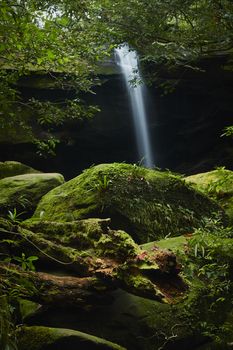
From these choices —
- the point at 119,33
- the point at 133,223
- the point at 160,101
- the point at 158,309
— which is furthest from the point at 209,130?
the point at 158,309

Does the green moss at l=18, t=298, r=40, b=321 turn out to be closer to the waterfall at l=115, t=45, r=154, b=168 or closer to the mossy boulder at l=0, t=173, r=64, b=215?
the mossy boulder at l=0, t=173, r=64, b=215

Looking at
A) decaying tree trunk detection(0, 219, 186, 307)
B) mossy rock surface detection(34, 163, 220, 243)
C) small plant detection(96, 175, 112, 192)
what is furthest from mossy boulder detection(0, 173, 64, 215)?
decaying tree trunk detection(0, 219, 186, 307)

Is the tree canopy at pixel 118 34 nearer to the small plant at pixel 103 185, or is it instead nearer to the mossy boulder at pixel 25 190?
the small plant at pixel 103 185

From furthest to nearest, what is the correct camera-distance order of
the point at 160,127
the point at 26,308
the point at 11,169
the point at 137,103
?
the point at 160,127
the point at 137,103
the point at 11,169
the point at 26,308

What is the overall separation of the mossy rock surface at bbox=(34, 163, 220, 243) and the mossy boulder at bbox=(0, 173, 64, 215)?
0.67 m

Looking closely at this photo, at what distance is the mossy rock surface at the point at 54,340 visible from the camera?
2.89 metres

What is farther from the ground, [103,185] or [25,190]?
[25,190]

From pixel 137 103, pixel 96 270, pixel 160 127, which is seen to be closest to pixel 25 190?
pixel 96 270

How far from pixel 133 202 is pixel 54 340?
287cm

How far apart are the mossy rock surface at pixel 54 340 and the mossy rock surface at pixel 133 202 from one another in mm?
2322

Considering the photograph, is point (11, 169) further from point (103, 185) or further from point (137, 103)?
point (137, 103)

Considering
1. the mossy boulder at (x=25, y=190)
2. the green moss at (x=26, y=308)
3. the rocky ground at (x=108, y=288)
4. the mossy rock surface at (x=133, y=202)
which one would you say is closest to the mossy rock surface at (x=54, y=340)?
the rocky ground at (x=108, y=288)

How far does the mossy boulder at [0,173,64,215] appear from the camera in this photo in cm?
652

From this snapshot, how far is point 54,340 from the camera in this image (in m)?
2.92
